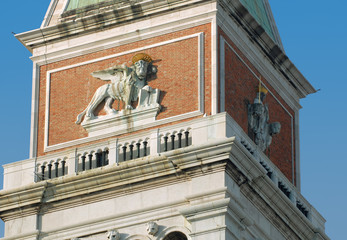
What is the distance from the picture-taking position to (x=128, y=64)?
4188 cm

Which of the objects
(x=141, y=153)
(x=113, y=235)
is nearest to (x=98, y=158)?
(x=141, y=153)

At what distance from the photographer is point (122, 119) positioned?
40969mm

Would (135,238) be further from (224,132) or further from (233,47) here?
(233,47)

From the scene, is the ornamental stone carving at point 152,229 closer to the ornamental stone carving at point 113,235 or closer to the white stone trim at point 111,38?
the ornamental stone carving at point 113,235

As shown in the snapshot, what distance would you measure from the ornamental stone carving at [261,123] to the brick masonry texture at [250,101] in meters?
→ 0.18

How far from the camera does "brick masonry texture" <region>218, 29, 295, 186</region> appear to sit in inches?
1610

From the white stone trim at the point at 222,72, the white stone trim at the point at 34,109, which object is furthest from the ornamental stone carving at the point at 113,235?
the white stone trim at the point at 222,72

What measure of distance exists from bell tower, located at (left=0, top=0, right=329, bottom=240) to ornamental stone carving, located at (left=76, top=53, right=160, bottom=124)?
Result: 3cm

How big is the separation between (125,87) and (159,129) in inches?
89.2

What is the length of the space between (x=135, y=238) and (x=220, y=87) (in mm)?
4672

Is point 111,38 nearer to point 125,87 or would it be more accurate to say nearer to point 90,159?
point 125,87

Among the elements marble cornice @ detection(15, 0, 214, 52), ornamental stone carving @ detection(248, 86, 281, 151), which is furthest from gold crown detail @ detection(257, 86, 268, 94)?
marble cornice @ detection(15, 0, 214, 52)

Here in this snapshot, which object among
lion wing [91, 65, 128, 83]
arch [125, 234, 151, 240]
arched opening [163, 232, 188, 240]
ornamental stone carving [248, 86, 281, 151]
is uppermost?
lion wing [91, 65, 128, 83]

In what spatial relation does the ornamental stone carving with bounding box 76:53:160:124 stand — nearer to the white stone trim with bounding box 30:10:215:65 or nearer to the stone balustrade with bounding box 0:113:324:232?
the white stone trim with bounding box 30:10:215:65
